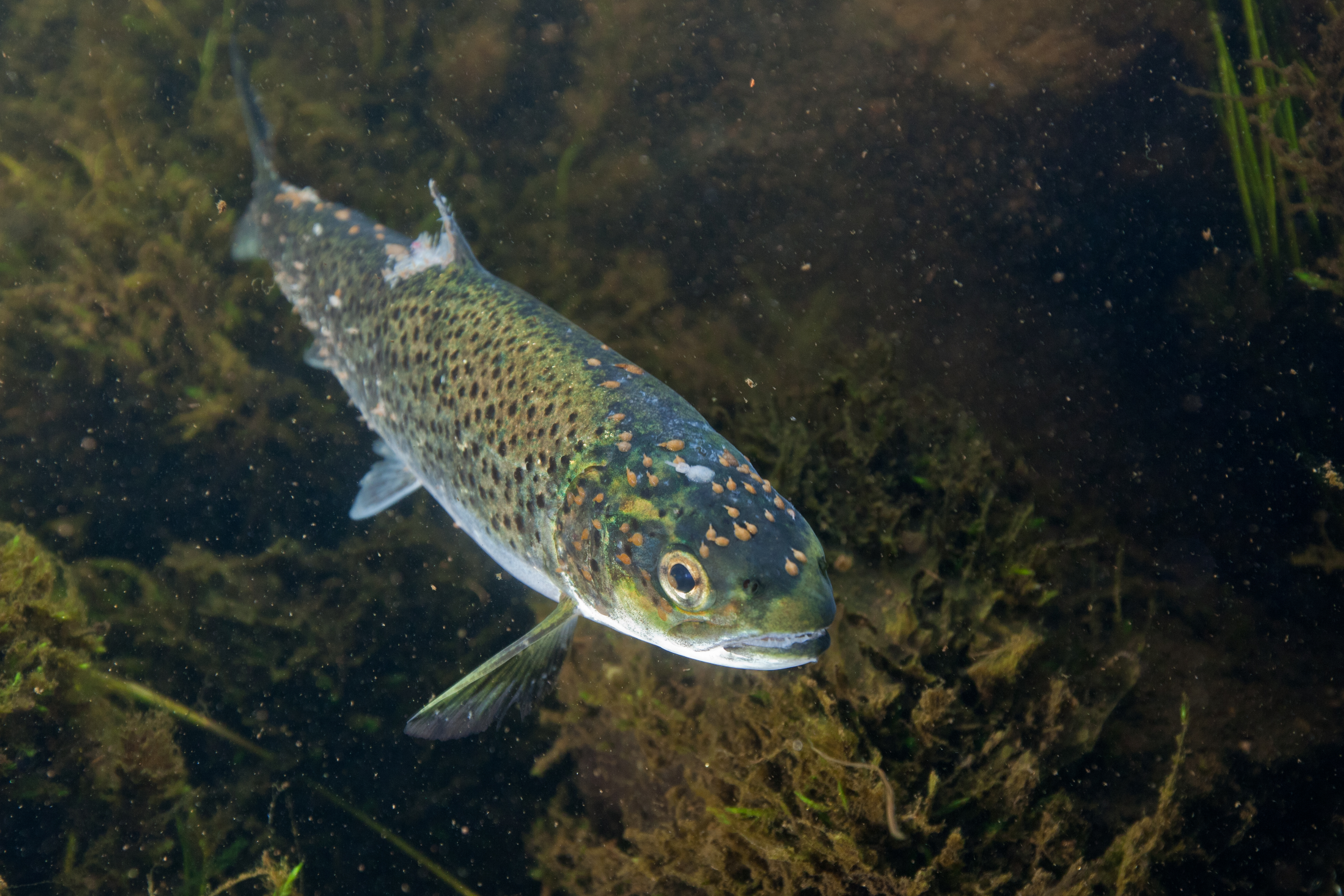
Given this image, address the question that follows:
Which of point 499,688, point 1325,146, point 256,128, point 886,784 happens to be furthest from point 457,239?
point 1325,146

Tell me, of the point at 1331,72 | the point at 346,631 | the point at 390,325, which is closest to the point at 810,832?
the point at 390,325

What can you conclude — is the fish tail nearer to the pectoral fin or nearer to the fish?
the fish

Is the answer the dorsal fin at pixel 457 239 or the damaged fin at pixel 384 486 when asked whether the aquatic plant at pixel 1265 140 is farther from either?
the damaged fin at pixel 384 486

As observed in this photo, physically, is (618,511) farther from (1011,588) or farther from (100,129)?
(100,129)

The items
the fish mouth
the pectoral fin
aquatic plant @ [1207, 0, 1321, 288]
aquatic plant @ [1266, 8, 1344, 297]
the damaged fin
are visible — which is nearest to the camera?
the fish mouth

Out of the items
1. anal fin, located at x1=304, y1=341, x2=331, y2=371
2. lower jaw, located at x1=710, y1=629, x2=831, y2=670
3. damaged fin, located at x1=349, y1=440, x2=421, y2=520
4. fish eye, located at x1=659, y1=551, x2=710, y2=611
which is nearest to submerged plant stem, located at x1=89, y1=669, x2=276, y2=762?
damaged fin, located at x1=349, y1=440, x2=421, y2=520
